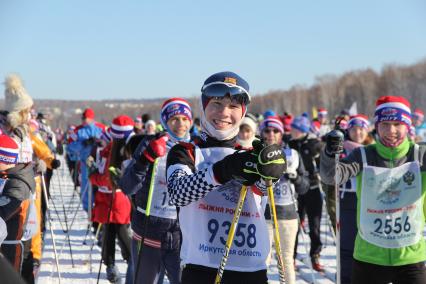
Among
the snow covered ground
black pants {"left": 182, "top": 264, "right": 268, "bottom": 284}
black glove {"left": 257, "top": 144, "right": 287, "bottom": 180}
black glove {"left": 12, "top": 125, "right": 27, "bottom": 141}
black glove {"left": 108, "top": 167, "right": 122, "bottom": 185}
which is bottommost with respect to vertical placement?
the snow covered ground

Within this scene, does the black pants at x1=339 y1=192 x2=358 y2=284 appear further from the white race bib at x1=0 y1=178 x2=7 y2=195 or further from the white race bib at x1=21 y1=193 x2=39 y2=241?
the white race bib at x1=0 y1=178 x2=7 y2=195

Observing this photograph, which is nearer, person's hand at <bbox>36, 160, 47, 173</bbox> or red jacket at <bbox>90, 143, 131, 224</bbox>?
person's hand at <bbox>36, 160, 47, 173</bbox>

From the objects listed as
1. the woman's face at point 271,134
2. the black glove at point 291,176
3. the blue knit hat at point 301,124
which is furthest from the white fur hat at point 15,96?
the blue knit hat at point 301,124

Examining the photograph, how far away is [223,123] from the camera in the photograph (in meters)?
2.79

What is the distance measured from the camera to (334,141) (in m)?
3.79

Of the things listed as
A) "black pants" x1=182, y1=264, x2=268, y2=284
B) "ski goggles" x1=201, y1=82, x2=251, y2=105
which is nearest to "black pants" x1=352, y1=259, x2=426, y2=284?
"black pants" x1=182, y1=264, x2=268, y2=284

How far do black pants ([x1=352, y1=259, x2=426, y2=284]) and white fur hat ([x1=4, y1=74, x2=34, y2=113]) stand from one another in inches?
161

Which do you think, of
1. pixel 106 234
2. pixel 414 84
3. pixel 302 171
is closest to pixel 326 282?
pixel 302 171

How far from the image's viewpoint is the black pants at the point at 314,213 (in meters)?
7.59

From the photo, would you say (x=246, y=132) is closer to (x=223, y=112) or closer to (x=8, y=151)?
(x=8, y=151)

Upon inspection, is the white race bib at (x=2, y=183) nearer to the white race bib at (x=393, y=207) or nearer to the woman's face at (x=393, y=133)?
the white race bib at (x=393, y=207)

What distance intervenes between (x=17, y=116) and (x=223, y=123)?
12.3 feet

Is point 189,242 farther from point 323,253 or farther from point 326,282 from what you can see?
point 323,253

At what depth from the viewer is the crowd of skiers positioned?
2754 mm
